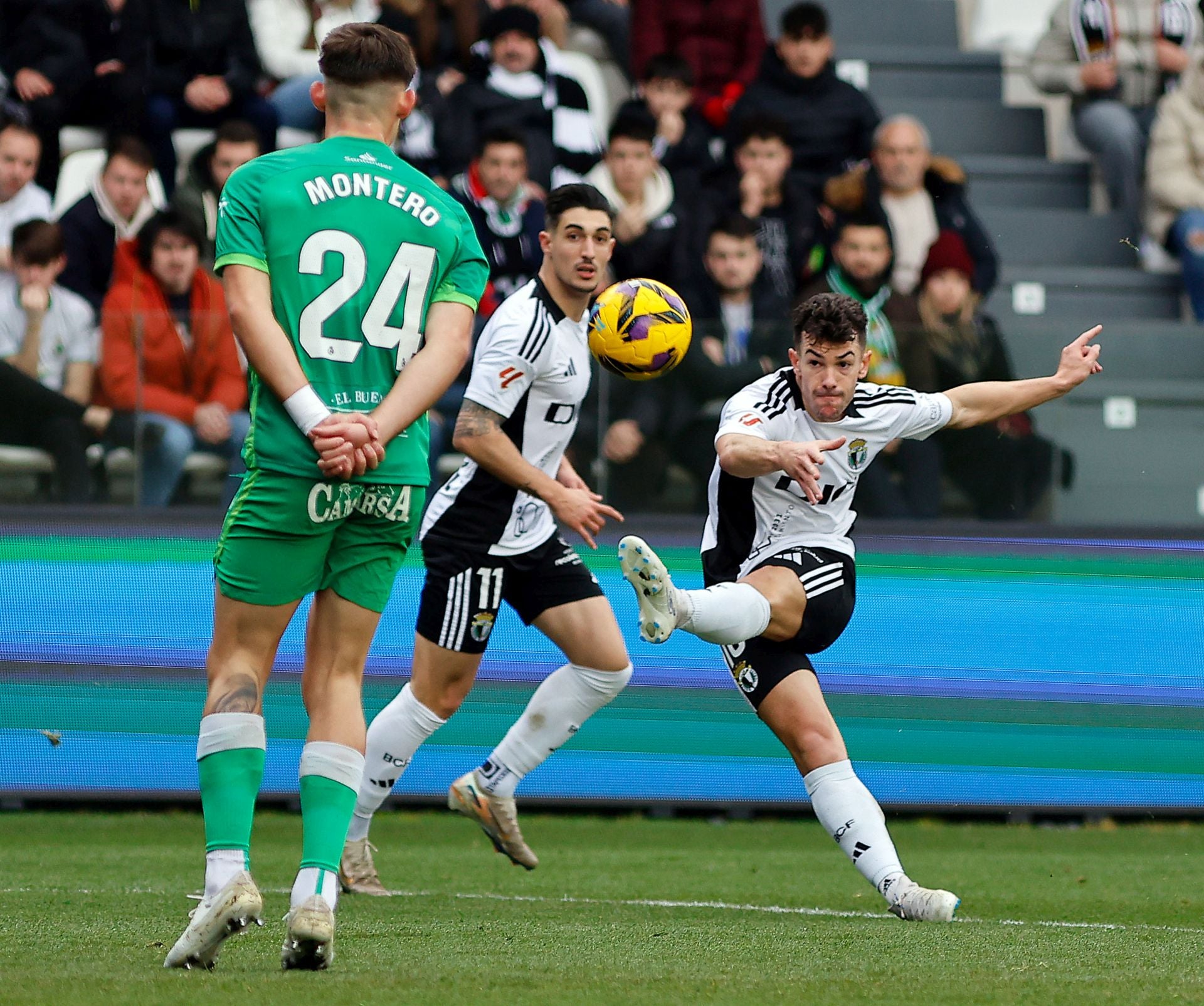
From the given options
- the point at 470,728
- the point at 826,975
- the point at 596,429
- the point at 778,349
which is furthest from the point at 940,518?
the point at 826,975

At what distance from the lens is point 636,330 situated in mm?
6543

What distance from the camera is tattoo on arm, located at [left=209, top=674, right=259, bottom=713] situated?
4328 millimetres

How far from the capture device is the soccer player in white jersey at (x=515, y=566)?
6375 millimetres

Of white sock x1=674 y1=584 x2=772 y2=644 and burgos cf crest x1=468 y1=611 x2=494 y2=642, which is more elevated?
white sock x1=674 y1=584 x2=772 y2=644

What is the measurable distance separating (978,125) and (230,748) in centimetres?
1099

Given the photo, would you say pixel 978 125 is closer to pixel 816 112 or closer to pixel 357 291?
pixel 816 112

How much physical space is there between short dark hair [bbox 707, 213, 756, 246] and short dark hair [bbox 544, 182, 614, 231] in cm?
409

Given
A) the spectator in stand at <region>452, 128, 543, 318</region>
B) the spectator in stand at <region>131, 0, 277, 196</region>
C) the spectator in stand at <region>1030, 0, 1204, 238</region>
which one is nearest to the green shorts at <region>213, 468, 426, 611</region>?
the spectator in stand at <region>452, 128, 543, 318</region>

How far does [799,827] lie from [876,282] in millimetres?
3331

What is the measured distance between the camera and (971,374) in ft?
30.2

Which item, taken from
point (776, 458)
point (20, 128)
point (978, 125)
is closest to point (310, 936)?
point (776, 458)

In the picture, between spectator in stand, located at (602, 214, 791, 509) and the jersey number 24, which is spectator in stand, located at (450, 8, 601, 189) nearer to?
spectator in stand, located at (602, 214, 791, 509)

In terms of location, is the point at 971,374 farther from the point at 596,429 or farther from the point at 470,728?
the point at 470,728

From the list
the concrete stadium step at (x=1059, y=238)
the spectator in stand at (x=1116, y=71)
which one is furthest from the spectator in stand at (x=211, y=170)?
the spectator in stand at (x=1116, y=71)
